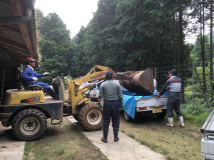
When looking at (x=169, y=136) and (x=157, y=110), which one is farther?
(x=157, y=110)

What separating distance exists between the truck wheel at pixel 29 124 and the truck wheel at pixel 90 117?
1188 mm

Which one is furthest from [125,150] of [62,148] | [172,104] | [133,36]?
[133,36]

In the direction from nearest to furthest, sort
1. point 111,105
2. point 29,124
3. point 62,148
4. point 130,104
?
point 62,148 → point 111,105 → point 29,124 → point 130,104

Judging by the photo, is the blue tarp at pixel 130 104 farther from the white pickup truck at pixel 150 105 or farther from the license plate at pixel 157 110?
the license plate at pixel 157 110

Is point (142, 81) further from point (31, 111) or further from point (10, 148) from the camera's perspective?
point (10, 148)

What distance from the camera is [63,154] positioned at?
393cm

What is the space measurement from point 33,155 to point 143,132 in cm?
328

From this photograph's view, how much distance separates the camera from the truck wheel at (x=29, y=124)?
15.1 feet

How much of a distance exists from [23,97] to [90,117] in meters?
2.11

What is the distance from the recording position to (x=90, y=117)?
5.78 m

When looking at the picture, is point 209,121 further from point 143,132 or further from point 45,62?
point 45,62

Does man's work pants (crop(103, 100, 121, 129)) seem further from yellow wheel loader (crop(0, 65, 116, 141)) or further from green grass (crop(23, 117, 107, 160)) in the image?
yellow wheel loader (crop(0, 65, 116, 141))

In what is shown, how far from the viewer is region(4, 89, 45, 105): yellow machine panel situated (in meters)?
4.73

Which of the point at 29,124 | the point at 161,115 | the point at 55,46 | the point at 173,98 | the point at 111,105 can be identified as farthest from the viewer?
the point at 55,46
